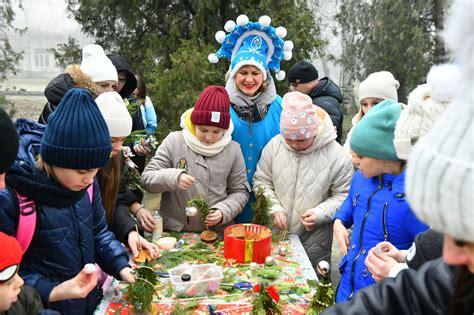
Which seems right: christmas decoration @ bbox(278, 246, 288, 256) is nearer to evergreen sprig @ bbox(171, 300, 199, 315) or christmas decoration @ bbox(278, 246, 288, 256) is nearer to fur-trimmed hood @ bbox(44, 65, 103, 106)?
evergreen sprig @ bbox(171, 300, 199, 315)

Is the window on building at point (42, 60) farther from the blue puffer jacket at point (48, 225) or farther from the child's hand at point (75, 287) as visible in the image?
the child's hand at point (75, 287)

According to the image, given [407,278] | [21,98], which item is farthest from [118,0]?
[407,278]

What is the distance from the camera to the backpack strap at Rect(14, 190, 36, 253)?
1.65m

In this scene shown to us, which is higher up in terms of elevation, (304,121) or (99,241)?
(304,121)

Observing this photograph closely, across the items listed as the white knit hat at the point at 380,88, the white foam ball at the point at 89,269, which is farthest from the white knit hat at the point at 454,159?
the white knit hat at the point at 380,88

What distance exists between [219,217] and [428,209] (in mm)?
1939

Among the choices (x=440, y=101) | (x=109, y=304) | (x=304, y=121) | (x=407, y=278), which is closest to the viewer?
(x=407, y=278)

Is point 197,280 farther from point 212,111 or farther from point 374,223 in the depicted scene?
point 212,111

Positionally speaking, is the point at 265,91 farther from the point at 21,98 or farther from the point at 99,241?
the point at 21,98

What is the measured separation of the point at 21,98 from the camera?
7.92 metres

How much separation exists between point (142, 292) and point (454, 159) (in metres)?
1.55

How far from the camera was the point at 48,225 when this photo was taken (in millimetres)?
1773

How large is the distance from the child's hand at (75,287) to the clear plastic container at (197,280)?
0.51 meters

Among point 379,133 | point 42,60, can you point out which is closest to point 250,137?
point 379,133
